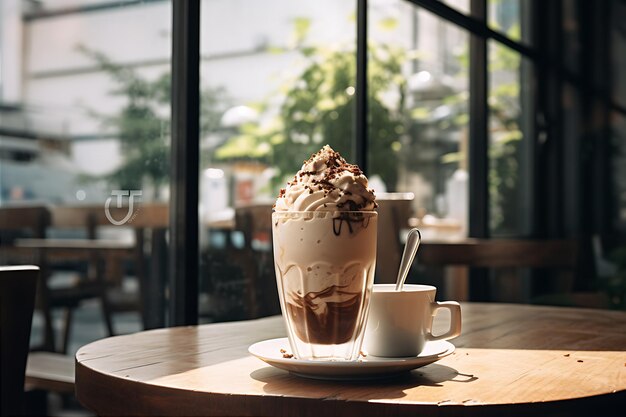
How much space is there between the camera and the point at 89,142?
2.31m

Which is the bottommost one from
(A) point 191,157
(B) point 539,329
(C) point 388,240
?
(B) point 539,329

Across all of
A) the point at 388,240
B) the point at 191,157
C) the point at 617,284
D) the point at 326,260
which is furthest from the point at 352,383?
the point at 617,284

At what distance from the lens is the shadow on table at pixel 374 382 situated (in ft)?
2.80

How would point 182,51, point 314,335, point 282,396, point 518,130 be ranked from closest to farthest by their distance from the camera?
point 282,396 < point 314,335 < point 182,51 < point 518,130

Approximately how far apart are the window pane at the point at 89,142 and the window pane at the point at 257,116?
0.15 metres

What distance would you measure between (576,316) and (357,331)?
0.79m

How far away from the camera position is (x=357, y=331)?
3.10 ft

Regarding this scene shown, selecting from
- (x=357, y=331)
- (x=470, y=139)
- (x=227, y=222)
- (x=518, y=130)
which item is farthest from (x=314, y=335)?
(x=518, y=130)

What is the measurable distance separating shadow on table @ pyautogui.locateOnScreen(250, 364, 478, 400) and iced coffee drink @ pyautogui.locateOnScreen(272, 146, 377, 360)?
0.04 metres

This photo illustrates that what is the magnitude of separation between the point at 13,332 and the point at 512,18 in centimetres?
428

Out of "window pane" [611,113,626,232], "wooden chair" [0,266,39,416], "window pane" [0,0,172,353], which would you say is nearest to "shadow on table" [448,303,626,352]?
"wooden chair" [0,266,39,416]

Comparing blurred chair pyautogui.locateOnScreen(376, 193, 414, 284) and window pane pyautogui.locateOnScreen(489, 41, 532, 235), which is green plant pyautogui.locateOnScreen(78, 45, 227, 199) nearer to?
blurred chair pyautogui.locateOnScreen(376, 193, 414, 284)

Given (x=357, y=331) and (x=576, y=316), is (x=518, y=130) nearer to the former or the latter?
(x=576, y=316)

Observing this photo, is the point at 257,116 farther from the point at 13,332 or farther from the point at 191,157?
the point at 13,332
